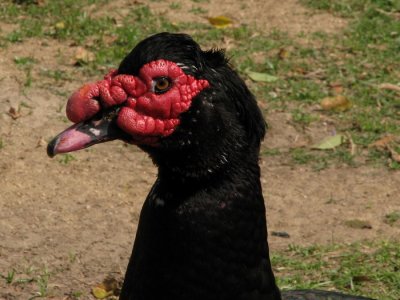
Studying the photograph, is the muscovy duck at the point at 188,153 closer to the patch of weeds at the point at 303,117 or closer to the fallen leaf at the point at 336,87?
the patch of weeds at the point at 303,117

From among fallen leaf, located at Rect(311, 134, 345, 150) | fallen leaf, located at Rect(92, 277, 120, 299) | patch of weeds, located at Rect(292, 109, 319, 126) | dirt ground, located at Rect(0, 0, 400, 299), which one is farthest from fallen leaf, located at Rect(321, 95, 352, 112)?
fallen leaf, located at Rect(92, 277, 120, 299)

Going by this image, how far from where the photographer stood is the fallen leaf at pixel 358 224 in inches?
224

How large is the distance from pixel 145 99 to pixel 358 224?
3014 millimetres

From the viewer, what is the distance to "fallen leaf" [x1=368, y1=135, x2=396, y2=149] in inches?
260

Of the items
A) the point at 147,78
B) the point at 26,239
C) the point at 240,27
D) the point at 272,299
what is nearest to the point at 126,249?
the point at 26,239

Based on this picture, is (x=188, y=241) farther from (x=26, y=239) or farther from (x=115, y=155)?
(x=115, y=155)

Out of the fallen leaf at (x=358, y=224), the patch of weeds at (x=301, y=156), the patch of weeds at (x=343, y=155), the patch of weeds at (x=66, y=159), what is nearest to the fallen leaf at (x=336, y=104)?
the patch of weeds at (x=343, y=155)

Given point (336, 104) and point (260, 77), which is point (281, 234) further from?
point (260, 77)

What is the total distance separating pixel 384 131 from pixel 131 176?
6.38ft

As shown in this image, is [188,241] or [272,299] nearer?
[188,241]

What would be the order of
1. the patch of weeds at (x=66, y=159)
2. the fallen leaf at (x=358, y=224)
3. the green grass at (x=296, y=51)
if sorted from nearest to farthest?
the fallen leaf at (x=358, y=224) → the patch of weeds at (x=66, y=159) → the green grass at (x=296, y=51)

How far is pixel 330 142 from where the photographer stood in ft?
21.7

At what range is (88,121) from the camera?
304 centimetres

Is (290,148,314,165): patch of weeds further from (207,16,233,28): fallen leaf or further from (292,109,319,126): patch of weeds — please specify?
(207,16,233,28): fallen leaf
